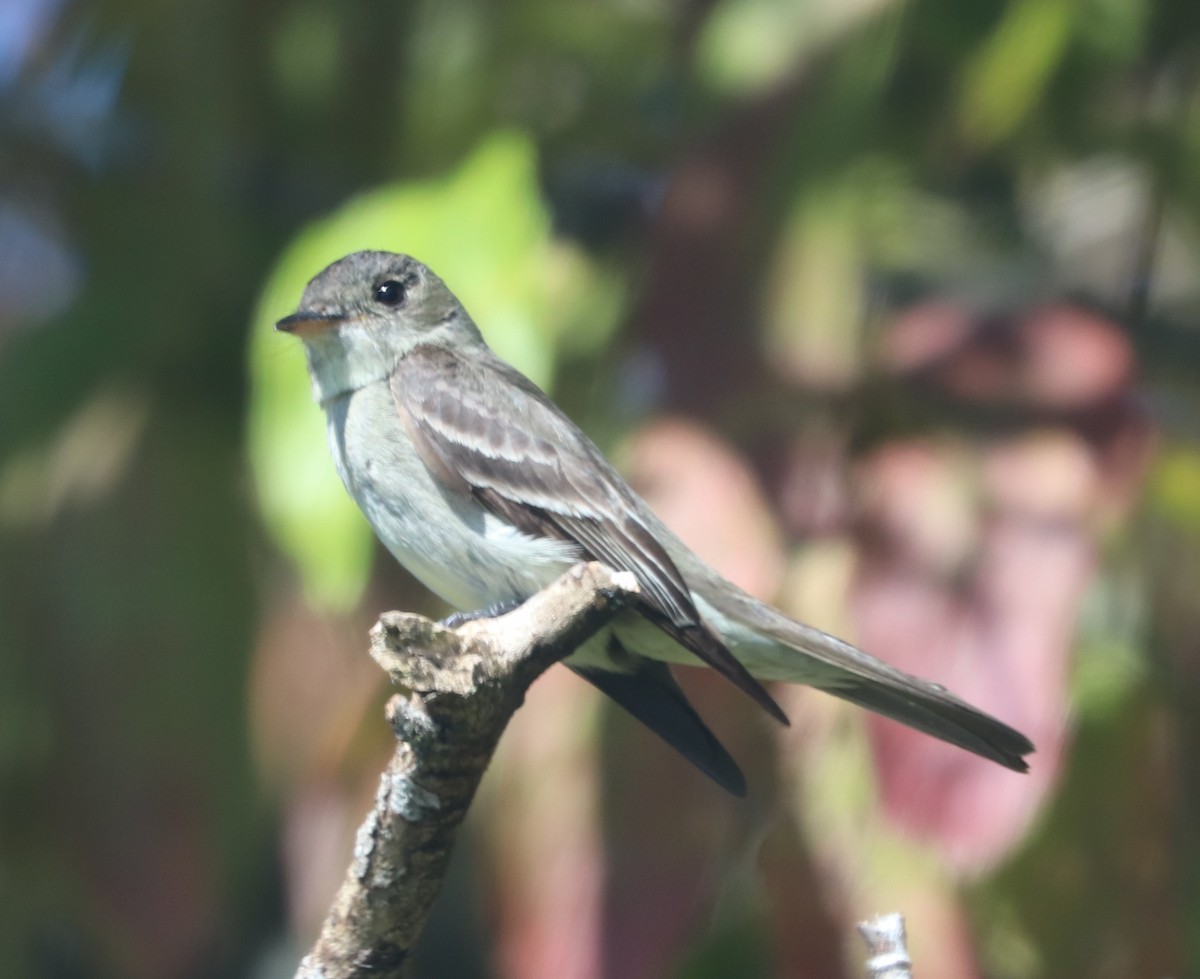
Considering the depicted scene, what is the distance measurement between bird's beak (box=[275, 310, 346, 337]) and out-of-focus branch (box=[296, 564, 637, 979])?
110 cm

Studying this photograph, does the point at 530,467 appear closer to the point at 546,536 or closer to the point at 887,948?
the point at 546,536

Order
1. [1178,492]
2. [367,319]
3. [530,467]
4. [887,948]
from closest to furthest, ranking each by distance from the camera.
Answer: [887,948]
[530,467]
[1178,492]
[367,319]

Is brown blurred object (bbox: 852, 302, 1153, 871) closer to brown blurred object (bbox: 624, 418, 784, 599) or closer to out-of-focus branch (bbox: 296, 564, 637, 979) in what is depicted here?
brown blurred object (bbox: 624, 418, 784, 599)

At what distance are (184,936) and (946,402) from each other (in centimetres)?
185

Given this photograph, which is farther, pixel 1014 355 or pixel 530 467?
pixel 530 467

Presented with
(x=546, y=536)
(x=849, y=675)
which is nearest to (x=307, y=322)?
(x=546, y=536)

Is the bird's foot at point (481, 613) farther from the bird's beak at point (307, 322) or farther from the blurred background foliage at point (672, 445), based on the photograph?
the bird's beak at point (307, 322)

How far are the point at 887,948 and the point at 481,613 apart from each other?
1112 mm

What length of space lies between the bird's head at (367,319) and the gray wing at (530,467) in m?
0.12

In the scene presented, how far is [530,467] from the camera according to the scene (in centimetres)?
294

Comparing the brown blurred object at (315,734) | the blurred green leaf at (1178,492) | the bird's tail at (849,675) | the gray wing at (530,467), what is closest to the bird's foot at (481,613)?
the gray wing at (530,467)

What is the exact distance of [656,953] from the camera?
2502 millimetres

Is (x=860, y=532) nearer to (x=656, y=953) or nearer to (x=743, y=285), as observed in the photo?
(x=743, y=285)

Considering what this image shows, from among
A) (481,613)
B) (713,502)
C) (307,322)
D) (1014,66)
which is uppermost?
(1014,66)
